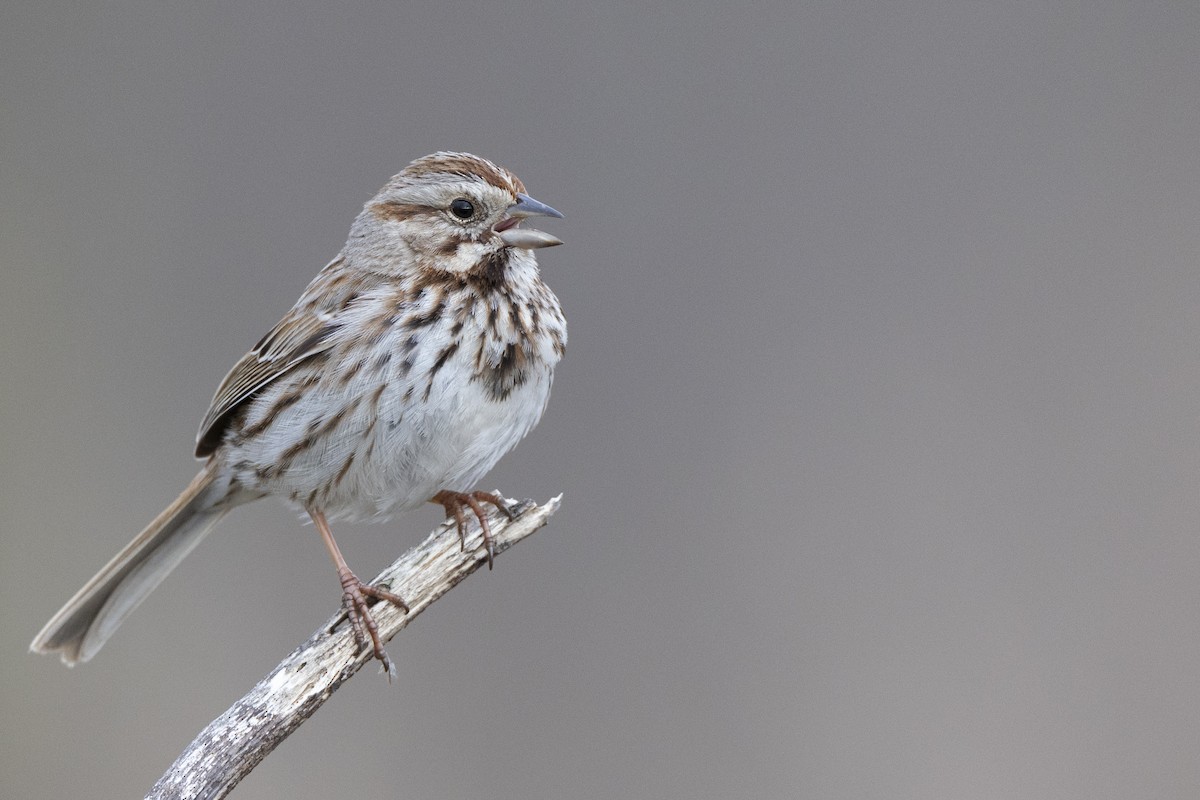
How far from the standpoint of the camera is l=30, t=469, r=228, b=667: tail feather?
3830 millimetres

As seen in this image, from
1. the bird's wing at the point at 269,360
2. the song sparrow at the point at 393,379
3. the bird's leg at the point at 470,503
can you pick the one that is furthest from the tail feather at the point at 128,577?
the bird's leg at the point at 470,503

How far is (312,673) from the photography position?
318 cm

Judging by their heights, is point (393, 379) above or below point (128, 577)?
above

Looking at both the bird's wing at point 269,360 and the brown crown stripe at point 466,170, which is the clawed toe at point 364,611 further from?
the brown crown stripe at point 466,170

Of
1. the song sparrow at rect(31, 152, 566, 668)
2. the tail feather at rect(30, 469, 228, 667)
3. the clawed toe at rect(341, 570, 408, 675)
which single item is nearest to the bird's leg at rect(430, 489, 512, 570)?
the song sparrow at rect(31, 152, 566, 668)

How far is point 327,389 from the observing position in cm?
352

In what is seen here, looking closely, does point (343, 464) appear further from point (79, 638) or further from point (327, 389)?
point (79, 638)

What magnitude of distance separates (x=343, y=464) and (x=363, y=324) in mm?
379

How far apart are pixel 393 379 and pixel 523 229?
22.1 inches

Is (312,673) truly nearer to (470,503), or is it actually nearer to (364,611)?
(364,611)

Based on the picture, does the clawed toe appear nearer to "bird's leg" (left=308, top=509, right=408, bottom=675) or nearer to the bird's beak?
"bird's leg" (left=308, top=509, right=408, bottom=675)

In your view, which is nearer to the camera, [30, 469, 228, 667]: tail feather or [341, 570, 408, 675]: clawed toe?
[341, 570, 408, 675]: clawed toe

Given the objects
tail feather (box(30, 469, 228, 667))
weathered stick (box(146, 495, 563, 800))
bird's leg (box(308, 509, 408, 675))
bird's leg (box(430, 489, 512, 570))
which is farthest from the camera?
tail feather (box(30, 469, 228, 667))

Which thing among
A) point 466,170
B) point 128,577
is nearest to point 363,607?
point 128,577
